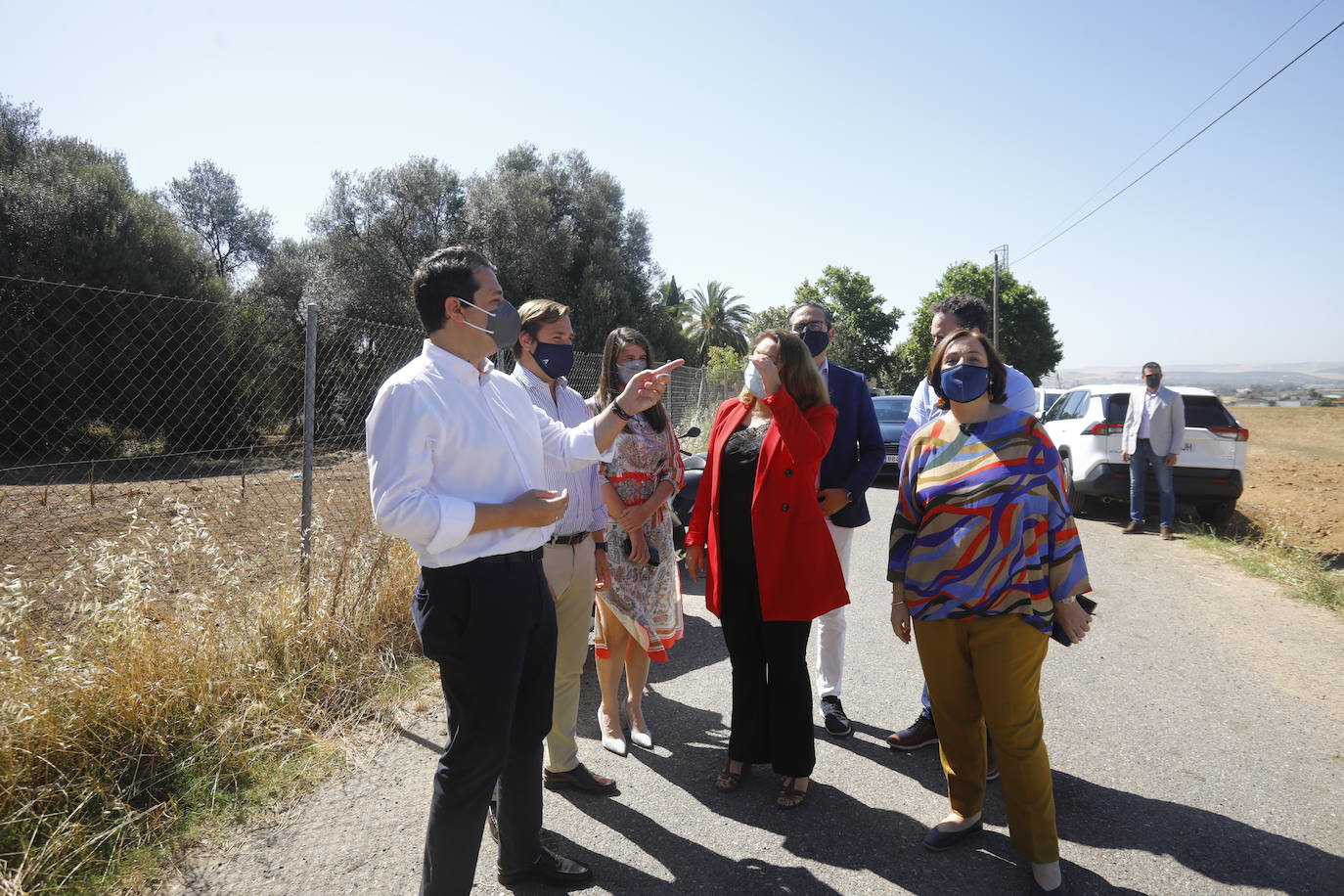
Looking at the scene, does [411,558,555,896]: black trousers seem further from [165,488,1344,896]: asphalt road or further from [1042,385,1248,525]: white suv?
[1042,385,1248,525]: white suv

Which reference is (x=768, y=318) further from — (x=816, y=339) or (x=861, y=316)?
(x=816, y=339)

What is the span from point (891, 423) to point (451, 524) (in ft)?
41.5

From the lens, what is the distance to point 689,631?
558cm

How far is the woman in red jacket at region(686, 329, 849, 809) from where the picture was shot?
3.15 m

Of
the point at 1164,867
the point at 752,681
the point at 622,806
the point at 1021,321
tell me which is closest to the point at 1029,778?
the point at 1164,867

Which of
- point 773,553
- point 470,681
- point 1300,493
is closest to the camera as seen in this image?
point 470,681

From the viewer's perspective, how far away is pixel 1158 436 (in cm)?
889

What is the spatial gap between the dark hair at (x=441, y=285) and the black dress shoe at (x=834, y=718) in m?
2.80

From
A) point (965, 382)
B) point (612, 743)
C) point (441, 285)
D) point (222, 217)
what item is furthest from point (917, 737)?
point (222, 217)

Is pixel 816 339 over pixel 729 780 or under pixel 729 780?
over

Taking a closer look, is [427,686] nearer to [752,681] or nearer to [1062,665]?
[752,681]

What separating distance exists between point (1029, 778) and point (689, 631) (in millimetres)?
3164

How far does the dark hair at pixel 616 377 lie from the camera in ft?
11.9

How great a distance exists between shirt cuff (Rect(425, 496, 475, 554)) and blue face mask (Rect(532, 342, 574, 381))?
1.33 meters
